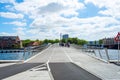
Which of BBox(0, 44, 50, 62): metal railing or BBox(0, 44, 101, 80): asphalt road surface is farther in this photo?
BBox(0, 44, 50, 62): metal railing

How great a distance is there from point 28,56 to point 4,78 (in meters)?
17.9

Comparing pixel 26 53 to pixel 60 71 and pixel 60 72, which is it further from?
pixel 60 72

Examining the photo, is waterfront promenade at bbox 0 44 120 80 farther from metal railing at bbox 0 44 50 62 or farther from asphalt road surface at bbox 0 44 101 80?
metal railing at bbox 0 44 50 62

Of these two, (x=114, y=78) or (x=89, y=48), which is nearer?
(x=114, y=78)

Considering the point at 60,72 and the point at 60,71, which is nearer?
the point at 60,72

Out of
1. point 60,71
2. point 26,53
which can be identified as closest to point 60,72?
point 60,71

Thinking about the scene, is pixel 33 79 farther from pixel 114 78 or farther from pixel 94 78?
pixel 114 78

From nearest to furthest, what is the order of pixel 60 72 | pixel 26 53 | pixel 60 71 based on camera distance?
pixel 60 72 < pixel 60 71 < pixel 26 53

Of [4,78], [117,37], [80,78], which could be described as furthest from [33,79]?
[117,37]

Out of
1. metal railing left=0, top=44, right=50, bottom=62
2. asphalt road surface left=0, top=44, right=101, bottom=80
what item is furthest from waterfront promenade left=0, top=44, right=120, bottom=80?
metal railing left=0, top=44, right=50, bottom=62

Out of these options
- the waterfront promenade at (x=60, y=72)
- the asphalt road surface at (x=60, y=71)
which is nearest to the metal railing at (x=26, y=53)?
the asphalt road surface at (x=60, y=71)

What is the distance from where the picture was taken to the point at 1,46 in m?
199

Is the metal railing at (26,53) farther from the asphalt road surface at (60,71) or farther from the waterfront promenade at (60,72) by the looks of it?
the waterfront promenade at (60,72)

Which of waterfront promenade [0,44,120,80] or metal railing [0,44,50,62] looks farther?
metal railing [0,44,50,62]
